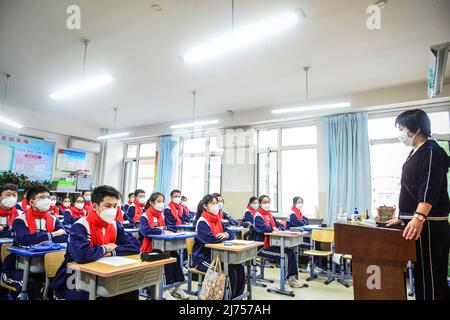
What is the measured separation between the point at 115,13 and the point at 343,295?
15.8 feet

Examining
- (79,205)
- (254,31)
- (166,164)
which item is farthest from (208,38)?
(166,164)

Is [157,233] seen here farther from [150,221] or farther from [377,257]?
[377,257]

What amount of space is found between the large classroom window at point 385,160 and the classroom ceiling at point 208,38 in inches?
40.0

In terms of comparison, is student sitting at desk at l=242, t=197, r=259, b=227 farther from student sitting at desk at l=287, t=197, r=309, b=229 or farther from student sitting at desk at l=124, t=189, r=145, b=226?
student sitting at desk at l=124, t=189, r=145, b=226

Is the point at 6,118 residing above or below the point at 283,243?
above

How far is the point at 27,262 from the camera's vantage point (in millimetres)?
2482

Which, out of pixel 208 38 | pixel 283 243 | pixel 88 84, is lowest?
pixel 283 243

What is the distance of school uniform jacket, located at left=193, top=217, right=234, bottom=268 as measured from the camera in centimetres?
319

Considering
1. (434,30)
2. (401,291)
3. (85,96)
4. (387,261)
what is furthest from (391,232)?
(85,96)

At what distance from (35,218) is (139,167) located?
6.82m

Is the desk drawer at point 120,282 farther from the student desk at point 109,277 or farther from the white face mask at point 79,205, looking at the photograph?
the white face mask at point 79,205

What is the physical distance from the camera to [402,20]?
3.53 m
